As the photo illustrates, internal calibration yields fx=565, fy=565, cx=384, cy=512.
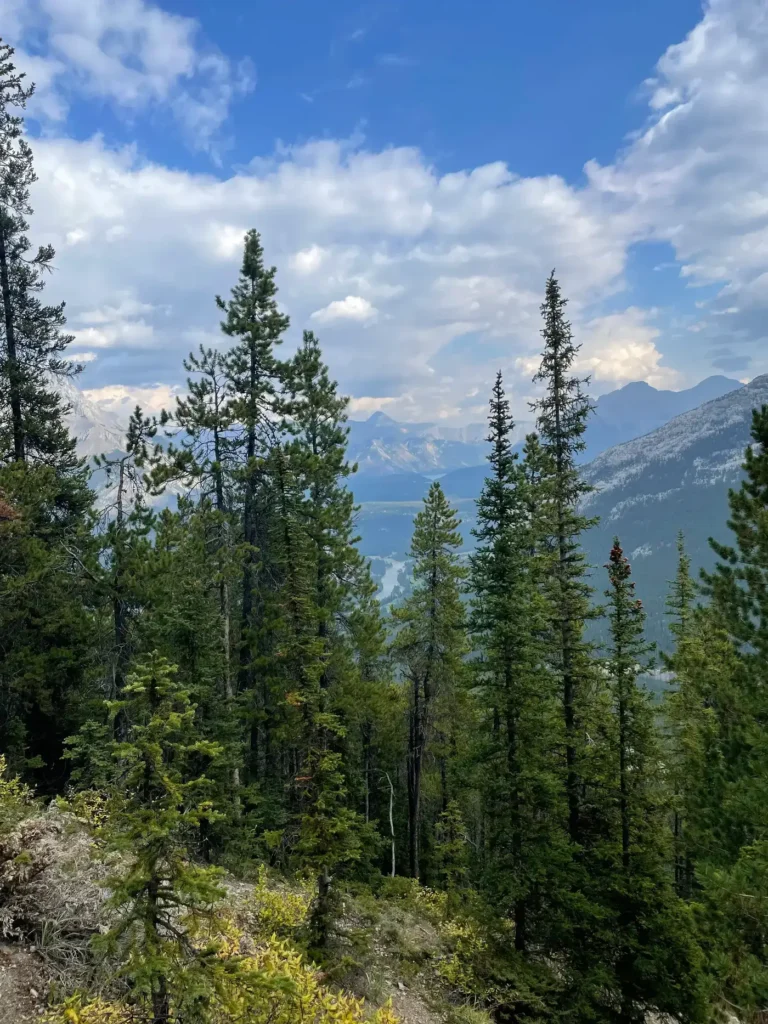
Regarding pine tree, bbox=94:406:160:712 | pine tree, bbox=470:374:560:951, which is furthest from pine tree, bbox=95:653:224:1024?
pine tree, bbox=94:406:160:712

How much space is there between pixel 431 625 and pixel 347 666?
392 centimetres

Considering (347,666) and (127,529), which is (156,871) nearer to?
(127,529)

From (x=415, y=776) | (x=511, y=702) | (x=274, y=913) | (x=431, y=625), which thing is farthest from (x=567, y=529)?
(x=415, y=776)

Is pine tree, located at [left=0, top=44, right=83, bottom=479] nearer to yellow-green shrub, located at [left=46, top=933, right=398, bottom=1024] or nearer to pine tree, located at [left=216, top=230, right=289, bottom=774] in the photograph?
pine tree, located at [left=216, top=230, right=289, bottom=774]

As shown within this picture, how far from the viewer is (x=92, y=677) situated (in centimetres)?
1709

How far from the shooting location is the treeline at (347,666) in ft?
36.6

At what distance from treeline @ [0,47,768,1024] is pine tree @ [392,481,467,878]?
0.13 meters

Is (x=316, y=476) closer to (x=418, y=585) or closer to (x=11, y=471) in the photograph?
(x=418, y=585)

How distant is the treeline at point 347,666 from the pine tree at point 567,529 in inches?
3.4

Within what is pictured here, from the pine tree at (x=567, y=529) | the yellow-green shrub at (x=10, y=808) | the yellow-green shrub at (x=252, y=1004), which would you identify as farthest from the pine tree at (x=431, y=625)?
the yellow-green shrub at (x=252, y=1004)

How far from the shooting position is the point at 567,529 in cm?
1560

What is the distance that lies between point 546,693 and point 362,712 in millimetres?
13007

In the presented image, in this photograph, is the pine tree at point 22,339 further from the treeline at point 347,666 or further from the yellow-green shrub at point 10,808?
the yellow-green shrub at point 10,808

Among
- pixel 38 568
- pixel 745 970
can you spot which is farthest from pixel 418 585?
pixel 745 970
